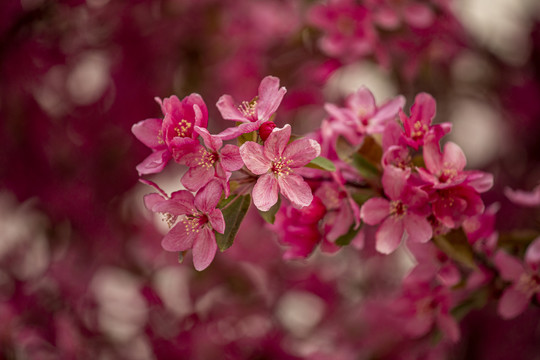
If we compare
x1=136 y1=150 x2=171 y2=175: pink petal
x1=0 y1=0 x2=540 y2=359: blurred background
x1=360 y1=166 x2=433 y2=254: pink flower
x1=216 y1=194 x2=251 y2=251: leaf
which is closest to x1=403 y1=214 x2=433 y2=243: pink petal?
x1=360 y1=166 x2=433 y2=254: pink flower

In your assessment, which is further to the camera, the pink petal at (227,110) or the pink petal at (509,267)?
the pink petal at (509,267)

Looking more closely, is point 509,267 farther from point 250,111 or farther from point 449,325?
point 250,111

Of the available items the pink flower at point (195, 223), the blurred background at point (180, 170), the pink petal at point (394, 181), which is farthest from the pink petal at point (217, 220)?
the blurred background at point (180, 170)

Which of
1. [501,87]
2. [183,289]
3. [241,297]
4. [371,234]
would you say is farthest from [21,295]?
[501,87]

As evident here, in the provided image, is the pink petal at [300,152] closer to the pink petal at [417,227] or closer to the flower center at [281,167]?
the flower center at [281,167]

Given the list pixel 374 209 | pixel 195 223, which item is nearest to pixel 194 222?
pixel 195 223

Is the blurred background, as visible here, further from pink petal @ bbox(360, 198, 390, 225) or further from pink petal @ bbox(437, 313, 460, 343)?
pink petal @ bbox(360, 198, 390, 225)

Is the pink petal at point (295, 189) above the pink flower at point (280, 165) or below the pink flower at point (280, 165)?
below

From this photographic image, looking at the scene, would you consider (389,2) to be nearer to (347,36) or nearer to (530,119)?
(347,36)
